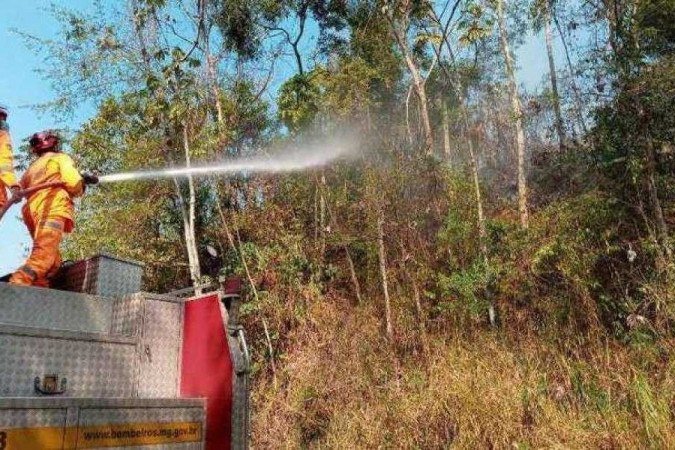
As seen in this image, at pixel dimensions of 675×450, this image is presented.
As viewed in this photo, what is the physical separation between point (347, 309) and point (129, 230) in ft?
18.7

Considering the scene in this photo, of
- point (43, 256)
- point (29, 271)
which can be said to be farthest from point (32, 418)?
point (43, 256)

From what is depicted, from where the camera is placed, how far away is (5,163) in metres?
4.40

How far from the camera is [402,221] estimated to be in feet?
32.8

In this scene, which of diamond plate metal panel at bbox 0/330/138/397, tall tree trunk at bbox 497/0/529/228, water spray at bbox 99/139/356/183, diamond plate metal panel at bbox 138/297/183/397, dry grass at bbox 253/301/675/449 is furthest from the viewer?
water spray at bbox 99/139/356/183

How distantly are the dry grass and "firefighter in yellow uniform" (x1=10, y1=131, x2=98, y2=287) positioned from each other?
349 centimetres

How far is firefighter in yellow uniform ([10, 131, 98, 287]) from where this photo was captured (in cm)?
389

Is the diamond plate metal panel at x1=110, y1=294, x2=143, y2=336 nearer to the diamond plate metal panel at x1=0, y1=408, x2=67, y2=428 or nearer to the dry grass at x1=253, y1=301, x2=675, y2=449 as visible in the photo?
the diamond plate metal panel at x1=0, y1=408, x2=67, y2=428

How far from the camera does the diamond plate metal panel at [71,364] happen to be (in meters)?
2.86

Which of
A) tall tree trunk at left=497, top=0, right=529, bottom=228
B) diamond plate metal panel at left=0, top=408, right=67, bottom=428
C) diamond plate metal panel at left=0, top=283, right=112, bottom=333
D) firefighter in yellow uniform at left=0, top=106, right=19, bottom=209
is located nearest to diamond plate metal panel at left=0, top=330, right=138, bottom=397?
diamond plate metal panel at left=0, top=283, right=112, bottom=333

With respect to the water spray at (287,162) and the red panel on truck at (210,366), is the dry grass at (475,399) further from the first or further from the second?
the water spray at (287,162)

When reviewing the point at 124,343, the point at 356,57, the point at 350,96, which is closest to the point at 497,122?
the point at 356,57

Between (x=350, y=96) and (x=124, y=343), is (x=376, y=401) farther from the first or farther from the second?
(x=350, y=96)

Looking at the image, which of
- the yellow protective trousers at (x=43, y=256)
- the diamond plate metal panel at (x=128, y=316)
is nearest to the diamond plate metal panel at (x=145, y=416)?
the diamond plate metal panel at (x=128, y=316)

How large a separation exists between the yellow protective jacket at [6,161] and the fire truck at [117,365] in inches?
39.3
